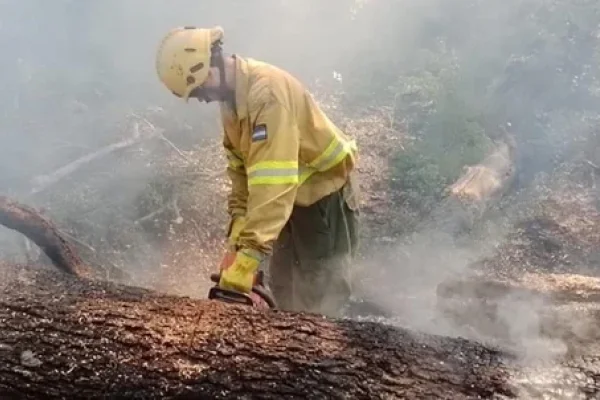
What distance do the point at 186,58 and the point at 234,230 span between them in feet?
3.32

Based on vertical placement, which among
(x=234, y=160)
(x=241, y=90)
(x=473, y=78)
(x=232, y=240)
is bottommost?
(x=232, y=240)

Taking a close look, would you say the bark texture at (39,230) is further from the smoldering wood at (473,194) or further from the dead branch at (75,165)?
the smoldering wood at (473,194)

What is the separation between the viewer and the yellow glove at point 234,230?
3431mm

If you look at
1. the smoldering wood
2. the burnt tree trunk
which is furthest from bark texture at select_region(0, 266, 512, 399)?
the smoldering wood

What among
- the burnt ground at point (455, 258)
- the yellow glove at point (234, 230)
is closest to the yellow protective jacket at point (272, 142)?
the yellow glove at point (234, 230)

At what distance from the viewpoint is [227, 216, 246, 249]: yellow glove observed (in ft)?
11.3

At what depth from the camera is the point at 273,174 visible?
3.00 metres

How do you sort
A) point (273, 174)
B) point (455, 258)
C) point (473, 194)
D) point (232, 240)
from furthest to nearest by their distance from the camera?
1. point (473, 194)
2. point (455, 258)
3. point (232, 240)
4. point (273, 174)

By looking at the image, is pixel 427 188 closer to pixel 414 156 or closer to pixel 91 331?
pixel 414 156

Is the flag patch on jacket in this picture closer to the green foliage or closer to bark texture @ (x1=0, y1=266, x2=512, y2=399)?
bark texture @ (x1=0, y1=266, x2=512, y2=399)

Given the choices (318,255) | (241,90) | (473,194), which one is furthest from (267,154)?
(473,194)

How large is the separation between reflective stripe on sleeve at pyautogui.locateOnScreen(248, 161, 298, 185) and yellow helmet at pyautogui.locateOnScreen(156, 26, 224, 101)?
51 cm

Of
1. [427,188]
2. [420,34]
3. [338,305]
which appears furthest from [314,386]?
[420,34]

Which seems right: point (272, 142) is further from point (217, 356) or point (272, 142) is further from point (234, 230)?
point (217, 356)
